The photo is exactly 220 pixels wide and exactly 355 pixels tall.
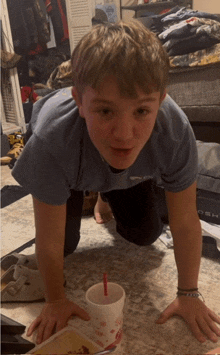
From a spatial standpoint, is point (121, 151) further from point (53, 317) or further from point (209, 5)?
point (209, 5)

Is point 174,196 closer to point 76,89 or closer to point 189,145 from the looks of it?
point 189,145

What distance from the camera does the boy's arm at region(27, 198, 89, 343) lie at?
0.89 m

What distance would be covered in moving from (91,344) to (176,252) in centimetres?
35

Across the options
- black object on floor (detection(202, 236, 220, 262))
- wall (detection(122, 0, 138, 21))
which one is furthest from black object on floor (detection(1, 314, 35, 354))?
wall (detection(122, 0, 138, 21))

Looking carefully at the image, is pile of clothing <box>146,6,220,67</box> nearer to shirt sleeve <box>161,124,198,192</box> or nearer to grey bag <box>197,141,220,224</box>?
grey bag <box>197,141,220,224</box>

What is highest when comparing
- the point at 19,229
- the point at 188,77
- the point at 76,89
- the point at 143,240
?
the point at 76,89

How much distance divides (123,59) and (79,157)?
28cm

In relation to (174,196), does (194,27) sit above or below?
above

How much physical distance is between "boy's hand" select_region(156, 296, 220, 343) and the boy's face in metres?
0.50

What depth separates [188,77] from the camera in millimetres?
1836

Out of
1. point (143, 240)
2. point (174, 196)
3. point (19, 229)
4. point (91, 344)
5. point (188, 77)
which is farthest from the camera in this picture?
point (188, 77)

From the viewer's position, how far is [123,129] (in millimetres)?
682

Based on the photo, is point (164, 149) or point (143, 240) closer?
point (164, 149)

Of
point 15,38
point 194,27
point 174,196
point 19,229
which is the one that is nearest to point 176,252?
point 174,196
